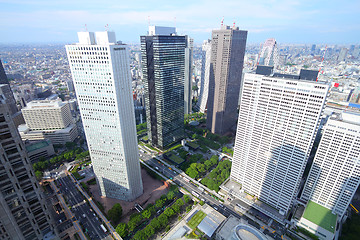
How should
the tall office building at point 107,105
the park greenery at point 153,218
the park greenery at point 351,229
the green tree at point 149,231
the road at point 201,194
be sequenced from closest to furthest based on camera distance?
the tall office building at point 107,105 → the park greenery at point 351,229 → the green tree at point 149,231 → the park greenery at point 153,218 → the road at point 201,194

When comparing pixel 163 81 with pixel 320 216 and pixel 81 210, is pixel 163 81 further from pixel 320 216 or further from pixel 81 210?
pixel 320 216

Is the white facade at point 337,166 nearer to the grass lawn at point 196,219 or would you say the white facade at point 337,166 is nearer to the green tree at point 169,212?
the grass lawn at point 196,219

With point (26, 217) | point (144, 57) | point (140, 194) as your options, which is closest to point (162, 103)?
point (144, 57)

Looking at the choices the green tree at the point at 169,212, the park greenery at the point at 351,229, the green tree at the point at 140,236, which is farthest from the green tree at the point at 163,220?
the park greenery at the point at 351,229

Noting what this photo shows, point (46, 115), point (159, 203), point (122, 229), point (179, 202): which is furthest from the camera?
point (46, 115)

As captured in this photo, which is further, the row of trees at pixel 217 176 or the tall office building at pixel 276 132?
the row of trees at pixel 217 176

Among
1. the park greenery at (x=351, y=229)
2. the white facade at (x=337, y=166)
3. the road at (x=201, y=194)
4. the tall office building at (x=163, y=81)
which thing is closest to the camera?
the white facade at (x=337, y=166)

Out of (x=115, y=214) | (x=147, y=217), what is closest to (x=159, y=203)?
(x=147, y=217)
